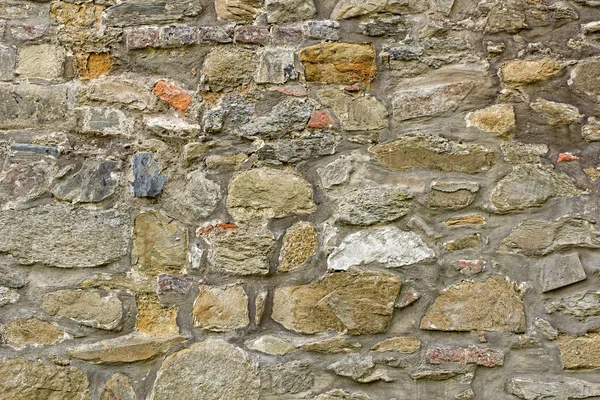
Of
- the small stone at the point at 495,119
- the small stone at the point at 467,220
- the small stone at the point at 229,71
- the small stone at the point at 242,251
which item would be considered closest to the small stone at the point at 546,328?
the small stone at the point at 467,220

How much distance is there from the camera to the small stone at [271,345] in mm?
1914

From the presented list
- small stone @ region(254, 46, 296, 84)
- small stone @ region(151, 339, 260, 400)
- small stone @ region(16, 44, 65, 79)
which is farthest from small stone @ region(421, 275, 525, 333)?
small stone @ region(16, 44, 65, 79)

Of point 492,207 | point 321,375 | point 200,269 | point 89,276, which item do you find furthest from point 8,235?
point 492,207

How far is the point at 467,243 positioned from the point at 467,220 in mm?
71

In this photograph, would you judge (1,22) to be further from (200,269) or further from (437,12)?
(437,12)

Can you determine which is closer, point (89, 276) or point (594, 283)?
point (594, 283)

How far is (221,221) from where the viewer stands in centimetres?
200

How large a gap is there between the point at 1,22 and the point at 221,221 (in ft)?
3.32

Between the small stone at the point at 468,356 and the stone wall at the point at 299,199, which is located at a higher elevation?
the stone wall at the point at 299,199

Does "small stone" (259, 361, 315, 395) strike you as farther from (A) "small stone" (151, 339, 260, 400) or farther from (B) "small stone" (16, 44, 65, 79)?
(B) "small stone" (16, 44, 65, 79)

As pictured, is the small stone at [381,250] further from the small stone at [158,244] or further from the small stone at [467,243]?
the small stone at [158,244]

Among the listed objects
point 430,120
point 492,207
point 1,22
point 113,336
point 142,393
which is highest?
point 1,22

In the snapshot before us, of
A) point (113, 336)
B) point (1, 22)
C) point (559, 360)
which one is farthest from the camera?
point (1, 22)

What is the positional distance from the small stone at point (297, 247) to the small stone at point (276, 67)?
0.50 m
